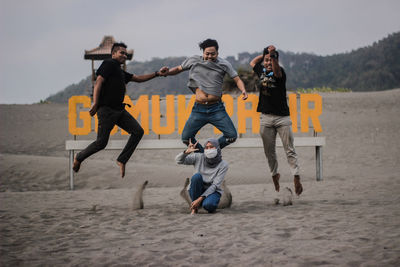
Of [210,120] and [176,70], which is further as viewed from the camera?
[176,70]

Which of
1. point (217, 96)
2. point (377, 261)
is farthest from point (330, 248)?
point (217, 96)

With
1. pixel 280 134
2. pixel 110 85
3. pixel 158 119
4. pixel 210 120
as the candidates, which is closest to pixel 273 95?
pixel 280 134

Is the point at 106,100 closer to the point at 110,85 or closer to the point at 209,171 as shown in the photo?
the point at 110,85

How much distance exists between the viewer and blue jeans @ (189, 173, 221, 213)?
496cm

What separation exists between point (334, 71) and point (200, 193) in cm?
8366

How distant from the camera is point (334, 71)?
273ft

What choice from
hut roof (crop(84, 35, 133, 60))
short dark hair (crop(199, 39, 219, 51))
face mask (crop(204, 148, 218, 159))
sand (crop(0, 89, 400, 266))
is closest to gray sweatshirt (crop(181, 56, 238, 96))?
short dark hair (crop(199, 39, 219, 51))

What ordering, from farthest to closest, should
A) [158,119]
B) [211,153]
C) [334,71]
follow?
[334,71], [158,119], [211,153]

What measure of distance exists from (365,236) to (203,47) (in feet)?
10.3

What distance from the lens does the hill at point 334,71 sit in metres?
71.5

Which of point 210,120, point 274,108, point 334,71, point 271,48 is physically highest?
point 334,71

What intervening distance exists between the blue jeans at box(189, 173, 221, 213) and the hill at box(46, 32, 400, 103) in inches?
2324

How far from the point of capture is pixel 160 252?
3.35 metres

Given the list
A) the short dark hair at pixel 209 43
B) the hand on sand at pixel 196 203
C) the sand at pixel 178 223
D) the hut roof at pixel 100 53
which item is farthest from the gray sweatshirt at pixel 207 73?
the hut roof at pixel 100 53
